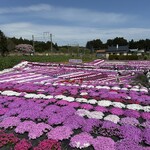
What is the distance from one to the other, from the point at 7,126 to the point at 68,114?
7.25ft

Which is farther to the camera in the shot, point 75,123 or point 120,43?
point 120,43

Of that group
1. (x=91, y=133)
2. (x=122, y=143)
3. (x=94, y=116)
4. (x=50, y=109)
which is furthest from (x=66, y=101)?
(x=122, y=143)

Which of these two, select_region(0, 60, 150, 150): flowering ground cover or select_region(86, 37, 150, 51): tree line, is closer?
select_region(0, 60, 150, 150): flowering ground cover

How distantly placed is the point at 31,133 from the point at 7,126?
1194 mm

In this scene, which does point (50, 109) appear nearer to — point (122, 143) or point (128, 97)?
point (122, 143)

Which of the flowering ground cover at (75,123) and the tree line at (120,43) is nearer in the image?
the flowering ground cover at (75,123)

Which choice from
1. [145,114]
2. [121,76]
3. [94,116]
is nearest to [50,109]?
[94,116]

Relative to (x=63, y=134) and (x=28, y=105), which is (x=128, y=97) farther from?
(x=63, y=134)

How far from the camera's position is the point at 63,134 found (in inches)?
293

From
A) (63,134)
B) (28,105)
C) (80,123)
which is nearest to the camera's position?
(63,134)

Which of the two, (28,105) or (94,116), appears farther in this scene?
(28,105)

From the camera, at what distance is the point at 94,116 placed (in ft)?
30.1

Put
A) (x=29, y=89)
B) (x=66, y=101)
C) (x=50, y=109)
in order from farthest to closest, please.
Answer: (x=29, y=89) < (x=66, y=101) < (x=50, y=109)

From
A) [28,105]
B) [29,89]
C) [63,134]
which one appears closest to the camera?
[63,134]
